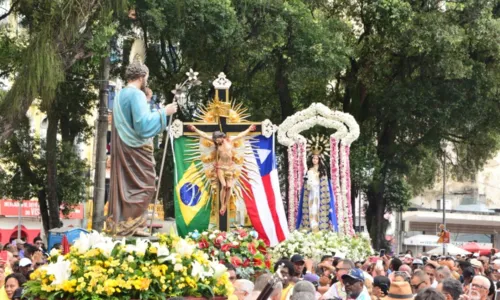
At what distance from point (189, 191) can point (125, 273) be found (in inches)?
643

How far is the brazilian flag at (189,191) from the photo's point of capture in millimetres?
24688

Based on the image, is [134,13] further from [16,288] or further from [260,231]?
[16,288]

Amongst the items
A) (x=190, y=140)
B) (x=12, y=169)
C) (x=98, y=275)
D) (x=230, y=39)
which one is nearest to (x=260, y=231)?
(x=190, y=140)

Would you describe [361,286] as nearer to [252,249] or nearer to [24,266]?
[24,266]

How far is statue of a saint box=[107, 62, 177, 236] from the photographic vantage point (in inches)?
446

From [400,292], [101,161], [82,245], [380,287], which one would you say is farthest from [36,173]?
[82,245]

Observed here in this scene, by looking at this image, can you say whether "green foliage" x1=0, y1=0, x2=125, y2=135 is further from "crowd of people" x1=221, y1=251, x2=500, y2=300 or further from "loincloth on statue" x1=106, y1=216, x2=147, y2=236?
"loincloth on statue" x1=106, y1=216, x2=147, y2=236

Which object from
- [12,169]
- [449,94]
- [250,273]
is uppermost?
[449,94]

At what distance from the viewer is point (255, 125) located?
24.1m

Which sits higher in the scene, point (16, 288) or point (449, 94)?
point (449, 94)

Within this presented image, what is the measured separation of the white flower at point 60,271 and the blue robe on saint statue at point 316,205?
58.5 ft

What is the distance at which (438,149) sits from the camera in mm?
37594

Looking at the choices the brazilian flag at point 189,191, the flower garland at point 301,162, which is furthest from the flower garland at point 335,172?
the brazilian flag at point 189,191

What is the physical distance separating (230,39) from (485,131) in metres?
10.7
